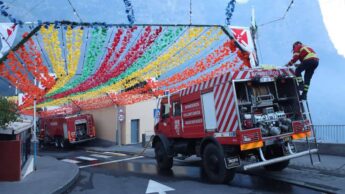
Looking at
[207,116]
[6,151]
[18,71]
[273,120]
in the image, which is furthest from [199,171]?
[18,71]

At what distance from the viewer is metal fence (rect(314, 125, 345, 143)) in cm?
1338

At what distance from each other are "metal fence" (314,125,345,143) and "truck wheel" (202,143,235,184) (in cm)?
637

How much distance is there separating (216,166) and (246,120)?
5.22 ft

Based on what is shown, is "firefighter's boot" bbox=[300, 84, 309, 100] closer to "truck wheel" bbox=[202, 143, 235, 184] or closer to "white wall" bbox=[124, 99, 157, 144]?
"truck wheel" bbox=[202, 143, 235, 184]

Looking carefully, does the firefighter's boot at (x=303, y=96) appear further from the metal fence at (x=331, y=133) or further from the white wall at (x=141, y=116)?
the white wall at (x=141, y=116)

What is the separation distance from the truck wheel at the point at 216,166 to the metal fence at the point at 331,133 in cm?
637

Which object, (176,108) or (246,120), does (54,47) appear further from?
(246,120)

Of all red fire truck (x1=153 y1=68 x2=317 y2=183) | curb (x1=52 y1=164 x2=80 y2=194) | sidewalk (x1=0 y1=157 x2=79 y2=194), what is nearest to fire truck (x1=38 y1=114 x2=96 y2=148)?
sidewalk (x1=0 y1=157 x2=79 y2=194)

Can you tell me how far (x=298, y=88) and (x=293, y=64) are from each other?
78cm

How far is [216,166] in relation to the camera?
31.1 ft

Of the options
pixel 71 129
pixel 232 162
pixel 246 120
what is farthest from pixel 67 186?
pixel 71 129

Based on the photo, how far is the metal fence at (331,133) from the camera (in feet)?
43.9

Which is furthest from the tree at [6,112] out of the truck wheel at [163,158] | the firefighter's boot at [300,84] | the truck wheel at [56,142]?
the truck wheel at [56,142]

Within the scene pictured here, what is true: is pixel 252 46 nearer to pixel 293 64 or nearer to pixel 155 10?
pixel 293 64
